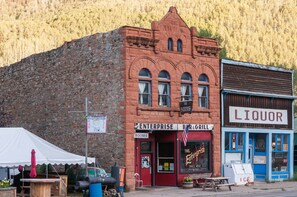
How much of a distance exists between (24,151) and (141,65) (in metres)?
7.88

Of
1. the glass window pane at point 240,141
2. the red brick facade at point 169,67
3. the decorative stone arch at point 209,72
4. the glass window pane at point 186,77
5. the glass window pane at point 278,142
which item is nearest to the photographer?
the red brick facade at point 169,67

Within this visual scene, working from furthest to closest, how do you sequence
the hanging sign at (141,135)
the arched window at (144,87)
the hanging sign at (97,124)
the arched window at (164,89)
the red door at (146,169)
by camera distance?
the red door at (146,169), the arched window at (164,89), the arched window at (144,87), the hanging sign at (141,135), the hanging sign at (97,124)

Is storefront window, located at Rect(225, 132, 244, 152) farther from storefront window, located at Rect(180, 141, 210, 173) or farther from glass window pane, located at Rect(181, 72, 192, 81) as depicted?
glass window pane, located at Rect(181, 72, 192, 81)

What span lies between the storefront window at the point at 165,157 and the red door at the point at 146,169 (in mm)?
553

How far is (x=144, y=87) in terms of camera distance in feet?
91.3

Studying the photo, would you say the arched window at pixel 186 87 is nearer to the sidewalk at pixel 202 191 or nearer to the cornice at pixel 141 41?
the cornice at pixel 141 41

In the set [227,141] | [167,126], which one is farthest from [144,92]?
[227,141]

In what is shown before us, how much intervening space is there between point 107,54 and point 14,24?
8546 centimetres

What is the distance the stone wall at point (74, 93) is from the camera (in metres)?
27.2

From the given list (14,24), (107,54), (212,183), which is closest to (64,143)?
(107,54)

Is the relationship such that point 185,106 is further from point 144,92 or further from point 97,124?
point 97,124

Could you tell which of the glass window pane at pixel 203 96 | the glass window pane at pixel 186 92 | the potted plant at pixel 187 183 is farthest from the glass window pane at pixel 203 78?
the potted plant at pixel 187 183

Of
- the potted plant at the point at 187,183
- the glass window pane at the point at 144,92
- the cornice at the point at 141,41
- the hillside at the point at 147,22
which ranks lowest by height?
the potted plant at the point at 187,183

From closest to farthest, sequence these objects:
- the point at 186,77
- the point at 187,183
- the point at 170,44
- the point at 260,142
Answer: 1. the point at 187,183
2. the point at 170,44
3. the point at 186,77
4. the point at 260,142
